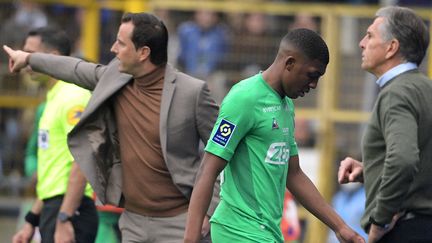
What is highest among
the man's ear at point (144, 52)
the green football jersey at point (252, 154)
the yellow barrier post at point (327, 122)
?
the man's ear at point (144, 52)

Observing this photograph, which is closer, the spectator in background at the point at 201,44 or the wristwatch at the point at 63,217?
the wristwatch at the point at 63,217

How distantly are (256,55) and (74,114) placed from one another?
20.7 ft

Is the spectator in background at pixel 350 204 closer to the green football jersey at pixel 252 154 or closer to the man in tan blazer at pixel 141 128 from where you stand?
the man in tan blazer at pixel 141 128

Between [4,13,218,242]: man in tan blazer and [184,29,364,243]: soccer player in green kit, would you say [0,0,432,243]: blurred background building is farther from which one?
[184,29,364,243]: soccer player in green kit

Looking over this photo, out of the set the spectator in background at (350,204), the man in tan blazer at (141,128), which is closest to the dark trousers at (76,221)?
the man in tan blazer at (141,128)

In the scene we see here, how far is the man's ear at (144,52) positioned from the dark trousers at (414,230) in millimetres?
1752

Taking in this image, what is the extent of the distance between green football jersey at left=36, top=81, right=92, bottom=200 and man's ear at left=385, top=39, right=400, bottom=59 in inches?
95.3

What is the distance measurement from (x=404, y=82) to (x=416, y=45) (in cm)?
29

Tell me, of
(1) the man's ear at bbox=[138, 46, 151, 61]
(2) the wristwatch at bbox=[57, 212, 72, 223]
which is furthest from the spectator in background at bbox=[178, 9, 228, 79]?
(1) the man's ear at bbox=[138, 46, 151, 61]

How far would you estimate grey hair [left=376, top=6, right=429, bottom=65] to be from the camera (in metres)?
7.03

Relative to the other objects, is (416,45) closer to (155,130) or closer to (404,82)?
(404,82)

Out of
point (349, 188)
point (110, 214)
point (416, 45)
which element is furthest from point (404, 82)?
point (349, 188)

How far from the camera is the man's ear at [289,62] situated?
6577 mm

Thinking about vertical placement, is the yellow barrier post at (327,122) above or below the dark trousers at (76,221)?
below
